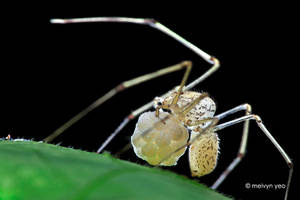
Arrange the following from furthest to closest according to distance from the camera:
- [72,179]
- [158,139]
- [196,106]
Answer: [196,106] < [158,139] < [72,179]

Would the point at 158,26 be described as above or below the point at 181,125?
above

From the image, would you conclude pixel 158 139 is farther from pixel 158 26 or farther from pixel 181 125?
pixel 158 26

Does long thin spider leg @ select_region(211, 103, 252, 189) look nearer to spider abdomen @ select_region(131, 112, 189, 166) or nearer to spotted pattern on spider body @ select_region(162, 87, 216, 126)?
spotted pattern on spider body @ select_region(162, 87, 216, 126)

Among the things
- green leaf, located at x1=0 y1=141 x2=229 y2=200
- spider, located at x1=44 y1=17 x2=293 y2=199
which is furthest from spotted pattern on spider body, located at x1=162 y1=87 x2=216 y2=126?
green leaf, located at x1=0 y1=141 x2=229 y2=200

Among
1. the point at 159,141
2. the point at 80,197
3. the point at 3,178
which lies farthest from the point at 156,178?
the point at 159,141

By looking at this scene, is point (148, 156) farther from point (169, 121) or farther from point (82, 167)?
point (82, 167)

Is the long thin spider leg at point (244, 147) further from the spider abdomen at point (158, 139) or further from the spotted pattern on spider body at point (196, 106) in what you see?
the spider abdomen at point (158, 139)

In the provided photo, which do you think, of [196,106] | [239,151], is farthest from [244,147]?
[196,106]
